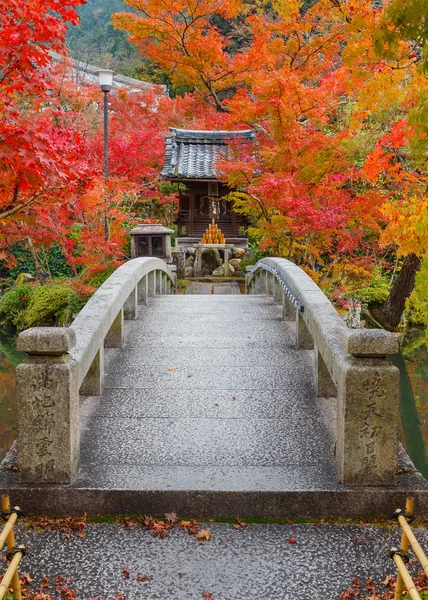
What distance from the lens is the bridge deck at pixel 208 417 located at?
3973mm

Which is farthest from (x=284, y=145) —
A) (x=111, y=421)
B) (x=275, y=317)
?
(x=111, y=421)

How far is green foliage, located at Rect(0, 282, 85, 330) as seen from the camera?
14.0 meters

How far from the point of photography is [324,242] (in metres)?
11.6

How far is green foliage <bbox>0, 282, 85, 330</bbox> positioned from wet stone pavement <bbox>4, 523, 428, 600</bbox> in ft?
34.2

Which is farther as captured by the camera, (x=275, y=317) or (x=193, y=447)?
(x=275, y=317)

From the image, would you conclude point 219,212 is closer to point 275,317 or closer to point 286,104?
point 286,104

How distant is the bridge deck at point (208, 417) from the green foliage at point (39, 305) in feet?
22.8

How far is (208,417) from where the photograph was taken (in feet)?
16.1

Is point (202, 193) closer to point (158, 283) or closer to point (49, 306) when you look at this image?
point (49, 306)

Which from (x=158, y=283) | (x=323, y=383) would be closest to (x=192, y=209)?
(x=158, y=283)

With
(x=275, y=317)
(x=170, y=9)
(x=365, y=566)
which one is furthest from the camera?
(x=170, y=9)

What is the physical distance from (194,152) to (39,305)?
9.58 metres

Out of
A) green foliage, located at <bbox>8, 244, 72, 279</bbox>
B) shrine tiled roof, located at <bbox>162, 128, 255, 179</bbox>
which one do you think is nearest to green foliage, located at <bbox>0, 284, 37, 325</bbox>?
green foliage, located at <bbox>8, 244, 72, 279</bbox>

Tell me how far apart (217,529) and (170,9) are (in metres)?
15.8
